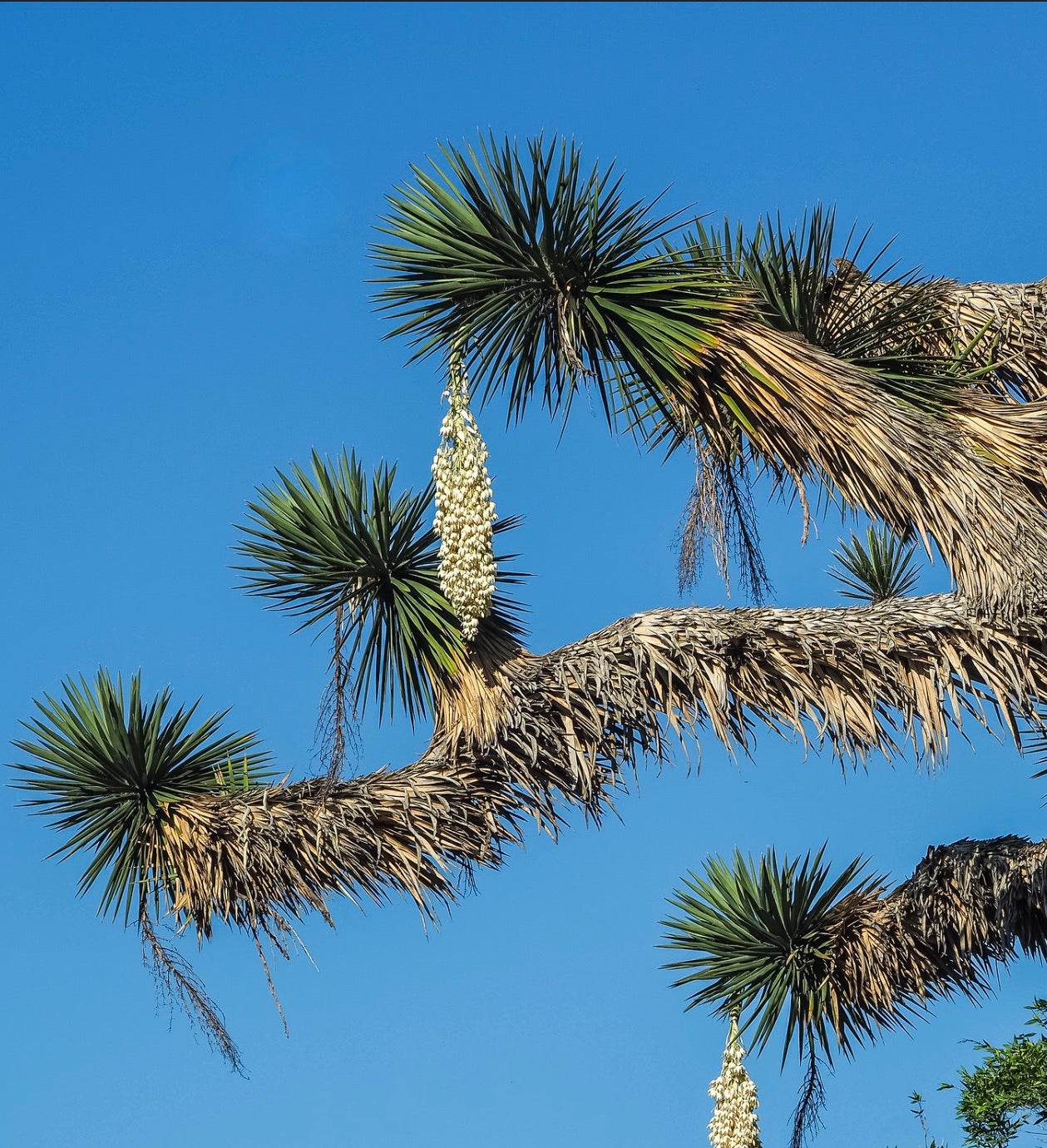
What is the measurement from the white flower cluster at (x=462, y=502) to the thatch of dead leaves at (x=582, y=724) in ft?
1.81

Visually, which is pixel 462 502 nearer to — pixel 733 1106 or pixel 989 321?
pixel 989 321

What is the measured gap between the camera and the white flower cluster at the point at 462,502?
6.63 m

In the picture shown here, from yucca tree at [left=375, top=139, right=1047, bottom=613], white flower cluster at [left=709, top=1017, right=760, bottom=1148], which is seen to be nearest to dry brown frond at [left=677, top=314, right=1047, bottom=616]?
yucca tree at [left=375, top=139, right=1047, bottom=613]

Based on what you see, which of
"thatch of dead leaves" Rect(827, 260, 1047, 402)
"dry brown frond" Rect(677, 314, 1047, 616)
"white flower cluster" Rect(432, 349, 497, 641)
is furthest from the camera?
"thatch of dead leaves" Rect(827, 260, 1047, 402)

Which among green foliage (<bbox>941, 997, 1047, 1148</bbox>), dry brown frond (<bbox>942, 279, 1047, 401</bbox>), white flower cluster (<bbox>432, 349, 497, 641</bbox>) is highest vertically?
dry brown frond (<bbox>942, 279, 1047, 401</bbox>)

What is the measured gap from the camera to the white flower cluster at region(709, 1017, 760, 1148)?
7.75m

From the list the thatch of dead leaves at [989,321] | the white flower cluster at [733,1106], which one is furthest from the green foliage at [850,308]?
the white flower cluster at [733,1106]

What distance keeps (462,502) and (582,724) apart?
119 cm

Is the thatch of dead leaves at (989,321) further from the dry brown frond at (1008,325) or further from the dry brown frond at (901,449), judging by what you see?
the dry brown frond at (901,449)

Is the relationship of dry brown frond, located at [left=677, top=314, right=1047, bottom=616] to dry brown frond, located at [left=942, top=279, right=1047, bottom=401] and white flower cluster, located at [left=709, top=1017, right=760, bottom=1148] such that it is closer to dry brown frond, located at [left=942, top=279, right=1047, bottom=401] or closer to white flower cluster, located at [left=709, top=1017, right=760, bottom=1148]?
dry brown frond, located at [left=942, top=279, right=1047, bottom=401]

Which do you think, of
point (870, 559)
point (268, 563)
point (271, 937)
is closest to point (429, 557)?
point (268, 563)

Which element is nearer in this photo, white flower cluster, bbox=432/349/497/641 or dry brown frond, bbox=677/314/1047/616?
dry brown frond, bbox=677/314/1047/616

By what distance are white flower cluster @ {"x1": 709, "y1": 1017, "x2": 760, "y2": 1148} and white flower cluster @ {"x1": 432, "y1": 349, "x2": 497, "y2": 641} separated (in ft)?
9.87

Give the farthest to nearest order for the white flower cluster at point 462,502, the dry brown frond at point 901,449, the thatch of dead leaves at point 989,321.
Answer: the thatch of dead leaves at point 989,321
the white flower cluster at point 462,502
the dry brown frond at point 901,449
